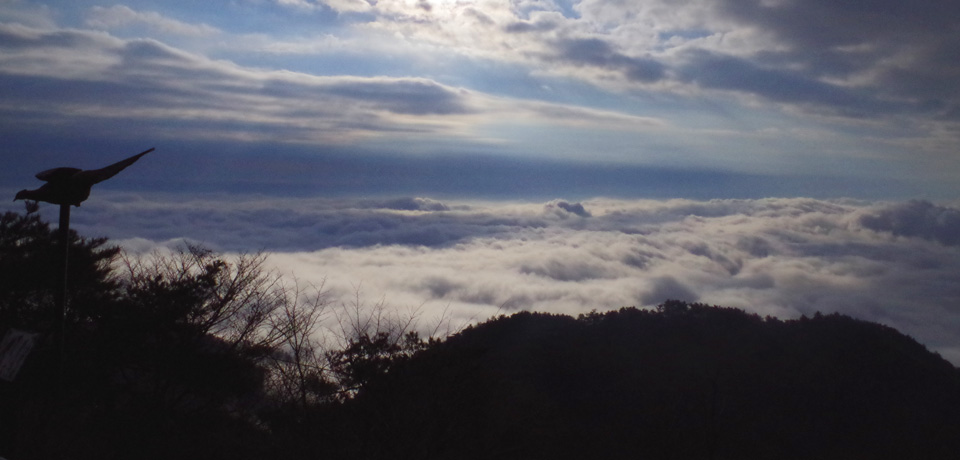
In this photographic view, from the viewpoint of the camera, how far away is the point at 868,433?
80.1 ft

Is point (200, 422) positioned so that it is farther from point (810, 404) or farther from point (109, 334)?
point (810, 404)

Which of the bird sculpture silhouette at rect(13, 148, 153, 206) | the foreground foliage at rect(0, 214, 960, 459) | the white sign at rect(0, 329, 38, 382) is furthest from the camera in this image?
Result: the foreground foliage at rect(0, 214, 960, 459)

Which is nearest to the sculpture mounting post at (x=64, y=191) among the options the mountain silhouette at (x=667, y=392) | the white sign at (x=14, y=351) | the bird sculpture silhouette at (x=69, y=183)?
the bird sculpture silhouette at (x=69, y=183)

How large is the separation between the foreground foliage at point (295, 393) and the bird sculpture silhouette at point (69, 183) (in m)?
1.24

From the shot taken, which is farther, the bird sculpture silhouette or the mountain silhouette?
the mountain silhouette

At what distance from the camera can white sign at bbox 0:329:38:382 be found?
4.48 meters

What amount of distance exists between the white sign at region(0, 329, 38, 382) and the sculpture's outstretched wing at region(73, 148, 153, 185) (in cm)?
127

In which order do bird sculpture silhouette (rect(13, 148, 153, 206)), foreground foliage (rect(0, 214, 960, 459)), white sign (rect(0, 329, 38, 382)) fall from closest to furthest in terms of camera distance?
1. white sign (rect(0, 329, 38, 382))
2. bird sculpture silhouette (rect(13, 148, 153, 206))
3. foreground foliage (rect(0, 214, 960, 459))

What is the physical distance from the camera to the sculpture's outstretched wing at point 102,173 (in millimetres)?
4973

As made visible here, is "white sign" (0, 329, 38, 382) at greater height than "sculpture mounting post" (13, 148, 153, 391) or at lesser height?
lesser

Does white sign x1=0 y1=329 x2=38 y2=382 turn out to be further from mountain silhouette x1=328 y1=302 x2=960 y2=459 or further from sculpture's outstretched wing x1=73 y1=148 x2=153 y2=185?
mountain silhouette x1=328 y1=302 x2=960 y2=459

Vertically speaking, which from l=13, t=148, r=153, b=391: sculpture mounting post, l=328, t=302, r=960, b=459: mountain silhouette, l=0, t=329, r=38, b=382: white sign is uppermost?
l=13, t=148, r=153, b=391: sculpture mounting post

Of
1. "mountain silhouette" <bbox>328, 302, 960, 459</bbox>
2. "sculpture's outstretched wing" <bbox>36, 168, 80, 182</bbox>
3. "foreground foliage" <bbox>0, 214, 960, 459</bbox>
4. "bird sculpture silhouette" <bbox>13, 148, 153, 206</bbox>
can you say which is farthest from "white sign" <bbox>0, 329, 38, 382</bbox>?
"mountain silhouette" <bbox>328, 302, 960, 459</bbox>

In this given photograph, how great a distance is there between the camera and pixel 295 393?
11477 mm
